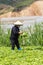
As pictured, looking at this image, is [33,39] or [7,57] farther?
[33,39]

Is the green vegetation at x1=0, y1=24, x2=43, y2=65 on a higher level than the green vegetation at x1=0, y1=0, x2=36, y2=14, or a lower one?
lower

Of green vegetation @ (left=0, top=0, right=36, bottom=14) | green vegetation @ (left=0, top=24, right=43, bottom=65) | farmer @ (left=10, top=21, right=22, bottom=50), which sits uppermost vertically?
green vegetation @ (left=0, top=0, right=36, bottom=14)

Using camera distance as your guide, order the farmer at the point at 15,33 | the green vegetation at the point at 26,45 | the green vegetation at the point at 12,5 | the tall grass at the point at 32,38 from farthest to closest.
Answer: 1. the green vegetation at the point at 12,5
2. the tall grass at the point at 32,38
3. the farmer at the point at 15,33
4. the green vegetation at the point at 26,45

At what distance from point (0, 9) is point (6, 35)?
30.8 meters

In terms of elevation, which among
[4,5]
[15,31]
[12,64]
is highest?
[4,5]

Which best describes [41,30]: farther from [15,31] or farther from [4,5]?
[4,5]

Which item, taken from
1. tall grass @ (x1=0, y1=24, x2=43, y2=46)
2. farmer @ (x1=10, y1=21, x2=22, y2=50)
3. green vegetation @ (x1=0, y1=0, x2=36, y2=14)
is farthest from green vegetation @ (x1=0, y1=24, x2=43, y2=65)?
green vegetation @ (x1=0, y1=0, x2=36, y2=14)

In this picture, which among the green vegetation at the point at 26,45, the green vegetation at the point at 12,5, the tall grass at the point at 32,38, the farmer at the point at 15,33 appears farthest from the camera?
the green vegetation at the point at 12,5

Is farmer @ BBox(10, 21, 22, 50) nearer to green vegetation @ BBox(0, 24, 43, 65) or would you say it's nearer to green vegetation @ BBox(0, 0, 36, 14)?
green vegetation @ BBox(0, 24, 43, 65)

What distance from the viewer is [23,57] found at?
10.4 m

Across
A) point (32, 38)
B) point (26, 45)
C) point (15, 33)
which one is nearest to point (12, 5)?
point (26, 45)

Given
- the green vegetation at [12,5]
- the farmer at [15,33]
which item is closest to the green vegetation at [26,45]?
the farmer at [15,33]

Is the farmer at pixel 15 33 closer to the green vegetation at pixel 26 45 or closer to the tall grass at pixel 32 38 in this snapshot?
the green vegetation at pixel 26 45

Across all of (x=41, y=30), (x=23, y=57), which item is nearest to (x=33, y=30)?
(x=41, y=30)
